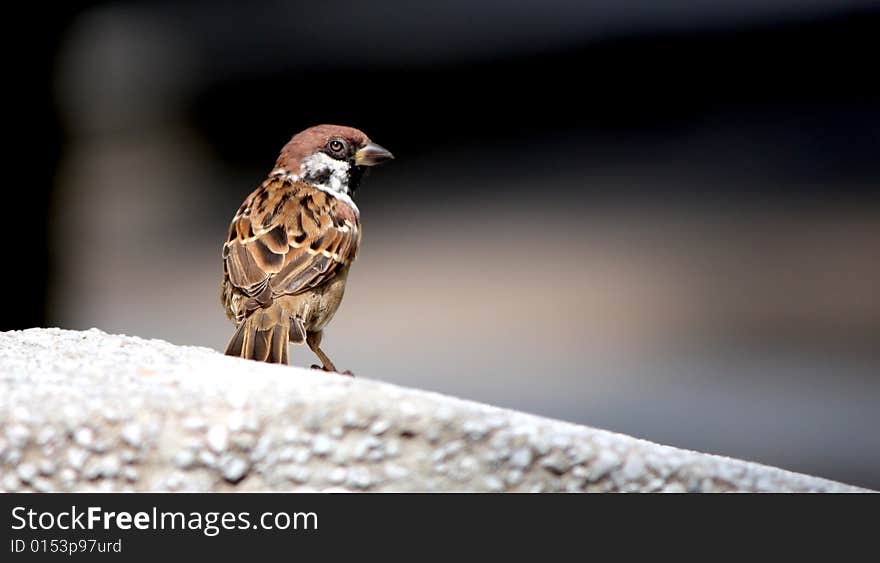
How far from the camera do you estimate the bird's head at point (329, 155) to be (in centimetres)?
259

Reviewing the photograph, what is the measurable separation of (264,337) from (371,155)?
64 centimetres

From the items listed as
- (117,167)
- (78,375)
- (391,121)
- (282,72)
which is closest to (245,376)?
(78,375)

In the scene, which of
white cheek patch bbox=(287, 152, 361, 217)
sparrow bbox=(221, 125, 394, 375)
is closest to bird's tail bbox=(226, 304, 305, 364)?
sparrow bbox=(221, 125, 394, 375)

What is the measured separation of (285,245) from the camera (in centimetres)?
232

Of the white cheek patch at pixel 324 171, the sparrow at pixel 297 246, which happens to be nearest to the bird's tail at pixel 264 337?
the sparrow at pixel 297 246

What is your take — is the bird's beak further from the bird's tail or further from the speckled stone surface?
the speckled stone surface

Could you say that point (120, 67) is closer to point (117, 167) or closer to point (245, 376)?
point (117, 167)

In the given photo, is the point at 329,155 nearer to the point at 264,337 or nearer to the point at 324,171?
the point at 324,171

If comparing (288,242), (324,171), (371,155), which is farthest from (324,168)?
(288,242)

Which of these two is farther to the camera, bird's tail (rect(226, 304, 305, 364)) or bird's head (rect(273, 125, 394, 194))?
bird's head (rect(273, 125, 394, 194))

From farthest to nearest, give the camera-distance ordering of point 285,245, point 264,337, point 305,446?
point 285,245, point 264,337, point 305,446

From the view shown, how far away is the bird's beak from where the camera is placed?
259 cm

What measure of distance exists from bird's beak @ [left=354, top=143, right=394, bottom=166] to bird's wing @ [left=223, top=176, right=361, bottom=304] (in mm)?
124

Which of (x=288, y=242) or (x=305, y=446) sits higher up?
(x=288, y=242)
